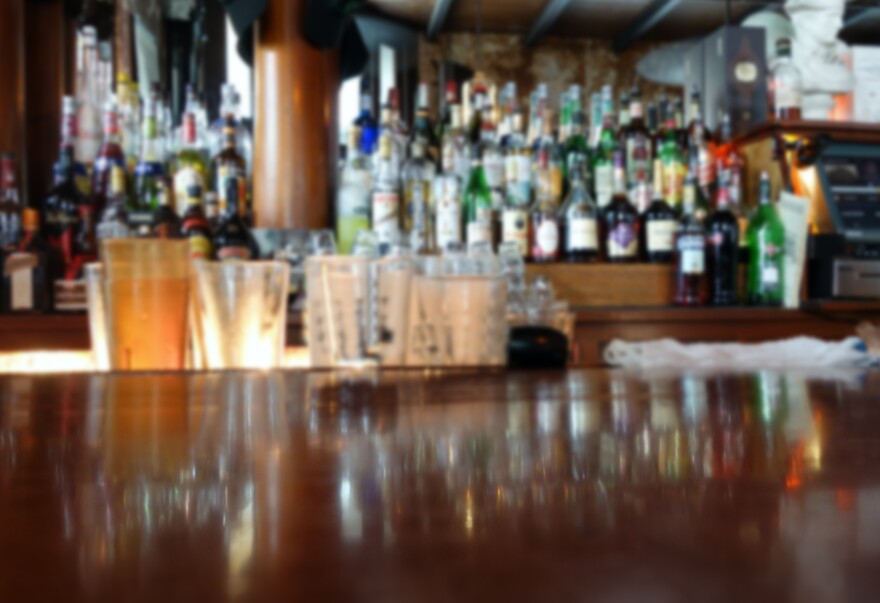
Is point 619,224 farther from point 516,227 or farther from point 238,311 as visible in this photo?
point 238,311

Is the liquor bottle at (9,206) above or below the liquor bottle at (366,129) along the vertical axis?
below

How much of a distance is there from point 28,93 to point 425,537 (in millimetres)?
2481

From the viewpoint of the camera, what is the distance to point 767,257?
2.22 m

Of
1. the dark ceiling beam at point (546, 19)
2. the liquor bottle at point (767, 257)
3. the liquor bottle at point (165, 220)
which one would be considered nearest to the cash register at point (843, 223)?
the liquor bottle at point (767, 257)

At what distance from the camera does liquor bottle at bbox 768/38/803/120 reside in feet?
7.75

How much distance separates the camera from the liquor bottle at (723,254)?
2232 mm

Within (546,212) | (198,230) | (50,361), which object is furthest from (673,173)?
(50,361)

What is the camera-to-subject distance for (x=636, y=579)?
0.39 feet

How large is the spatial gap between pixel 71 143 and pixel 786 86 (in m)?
1.91

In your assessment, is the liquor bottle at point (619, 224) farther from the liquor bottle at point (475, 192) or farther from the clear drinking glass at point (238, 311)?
the clear drinking glass at point (238, 311)

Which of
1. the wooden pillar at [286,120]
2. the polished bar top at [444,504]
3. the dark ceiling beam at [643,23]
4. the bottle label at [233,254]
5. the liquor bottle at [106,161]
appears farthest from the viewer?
the dark ceiling beam at [643,23]

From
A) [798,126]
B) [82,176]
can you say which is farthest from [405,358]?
[798,126]

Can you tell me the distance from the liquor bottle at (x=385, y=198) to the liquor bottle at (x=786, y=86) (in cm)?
111

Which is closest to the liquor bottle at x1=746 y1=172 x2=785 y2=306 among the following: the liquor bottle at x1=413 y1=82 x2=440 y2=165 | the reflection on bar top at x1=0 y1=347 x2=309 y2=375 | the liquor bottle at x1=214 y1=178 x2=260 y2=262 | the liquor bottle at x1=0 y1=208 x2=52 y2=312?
Result: the liquor bottle at x1=413 y1=82 x2=440 y2=165
